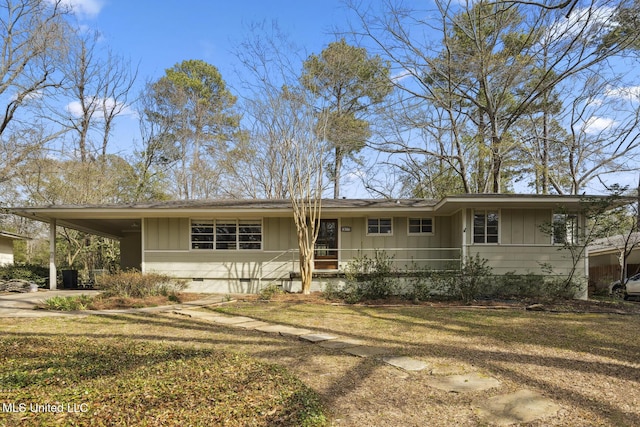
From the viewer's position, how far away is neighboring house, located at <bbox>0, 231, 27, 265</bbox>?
66.5 feet

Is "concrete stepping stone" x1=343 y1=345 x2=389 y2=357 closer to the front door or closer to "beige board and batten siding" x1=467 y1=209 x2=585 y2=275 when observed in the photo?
"beige board and batten siding" x1=467 y1=209 x2=585 y2=275

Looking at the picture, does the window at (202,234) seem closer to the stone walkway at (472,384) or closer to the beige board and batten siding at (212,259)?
the beige board and batten siding at (212,259)

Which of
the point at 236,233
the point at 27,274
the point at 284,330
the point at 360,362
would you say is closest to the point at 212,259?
the point at 236,233

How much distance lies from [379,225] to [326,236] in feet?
5.71

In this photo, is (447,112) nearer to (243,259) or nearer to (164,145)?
(243,259)

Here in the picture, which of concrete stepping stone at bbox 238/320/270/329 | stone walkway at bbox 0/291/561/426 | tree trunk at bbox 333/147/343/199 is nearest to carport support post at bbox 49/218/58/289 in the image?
stone walkway at bbox 0/291/561/426

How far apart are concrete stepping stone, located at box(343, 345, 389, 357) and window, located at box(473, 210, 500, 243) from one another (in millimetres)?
7724

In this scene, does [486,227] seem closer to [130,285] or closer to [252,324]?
[252,324]

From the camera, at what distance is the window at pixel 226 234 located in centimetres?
1334

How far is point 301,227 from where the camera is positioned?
11.4m

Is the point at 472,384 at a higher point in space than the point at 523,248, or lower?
lower

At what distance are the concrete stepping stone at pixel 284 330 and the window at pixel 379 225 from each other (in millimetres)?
7219

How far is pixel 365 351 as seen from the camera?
511 centimetres

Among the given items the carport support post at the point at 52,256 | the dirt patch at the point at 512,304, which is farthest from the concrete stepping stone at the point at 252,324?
the carport support post at the point at 52,256
